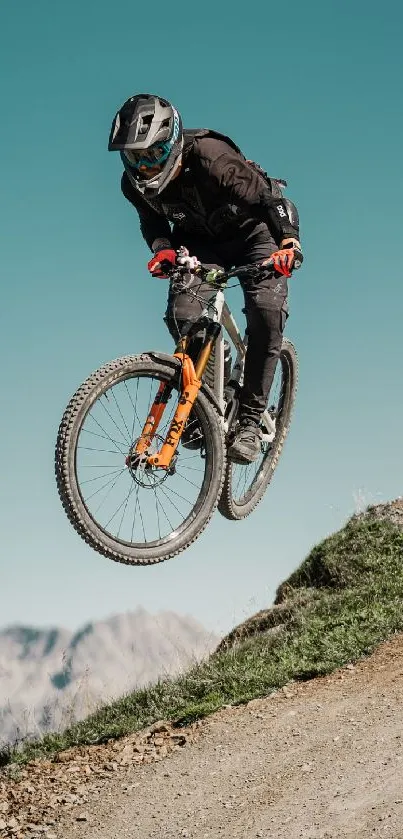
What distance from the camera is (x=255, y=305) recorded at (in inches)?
365

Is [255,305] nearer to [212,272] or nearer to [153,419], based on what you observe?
[212,272]

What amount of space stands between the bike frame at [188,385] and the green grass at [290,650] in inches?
86.3

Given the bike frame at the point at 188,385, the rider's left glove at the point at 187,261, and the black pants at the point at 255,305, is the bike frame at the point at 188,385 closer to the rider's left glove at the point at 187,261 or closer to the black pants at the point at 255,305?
the black pants at the point at 255,305

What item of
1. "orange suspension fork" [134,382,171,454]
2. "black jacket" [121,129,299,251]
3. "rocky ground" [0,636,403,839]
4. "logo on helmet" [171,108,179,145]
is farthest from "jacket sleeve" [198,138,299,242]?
"rocky ground" [0,636,403,839]

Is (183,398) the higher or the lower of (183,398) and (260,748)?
the higher

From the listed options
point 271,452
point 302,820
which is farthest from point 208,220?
point 302,820

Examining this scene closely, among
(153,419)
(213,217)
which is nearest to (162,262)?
(213,217)

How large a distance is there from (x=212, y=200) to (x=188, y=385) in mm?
1682

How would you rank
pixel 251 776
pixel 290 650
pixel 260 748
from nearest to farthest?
pixel 251 776 < pixel 260 748 < pixel 290 650

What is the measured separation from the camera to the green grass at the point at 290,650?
865cm

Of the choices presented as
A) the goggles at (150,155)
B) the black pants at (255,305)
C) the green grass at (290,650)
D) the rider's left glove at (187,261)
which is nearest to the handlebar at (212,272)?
the rider's left glove at (187,261)

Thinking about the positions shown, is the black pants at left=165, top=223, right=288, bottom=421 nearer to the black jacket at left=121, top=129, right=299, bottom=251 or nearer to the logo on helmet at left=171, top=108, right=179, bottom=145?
the black jacket at left=121, top=129, right=299, bottom=251

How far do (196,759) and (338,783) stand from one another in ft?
4.79

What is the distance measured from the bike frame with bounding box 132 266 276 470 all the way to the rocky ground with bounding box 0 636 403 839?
2.32m
